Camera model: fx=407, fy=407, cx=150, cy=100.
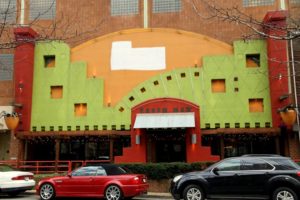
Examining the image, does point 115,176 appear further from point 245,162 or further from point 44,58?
point 44,58

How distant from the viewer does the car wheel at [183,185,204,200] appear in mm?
13898

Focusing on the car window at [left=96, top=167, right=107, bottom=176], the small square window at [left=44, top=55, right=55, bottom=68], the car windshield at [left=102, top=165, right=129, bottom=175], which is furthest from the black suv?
the small square window at [left=44, top=55, right=55, bottom=68]

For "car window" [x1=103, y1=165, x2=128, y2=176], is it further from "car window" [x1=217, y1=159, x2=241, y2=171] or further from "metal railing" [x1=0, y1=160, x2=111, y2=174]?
"metal railing" [x1=0, y1=160, x2=111, y2=174]

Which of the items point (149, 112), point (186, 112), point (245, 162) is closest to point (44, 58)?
point (149, 112)

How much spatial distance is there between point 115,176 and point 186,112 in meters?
9.55

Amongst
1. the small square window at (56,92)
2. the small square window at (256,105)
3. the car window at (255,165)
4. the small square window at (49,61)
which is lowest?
the car window at (255,165)

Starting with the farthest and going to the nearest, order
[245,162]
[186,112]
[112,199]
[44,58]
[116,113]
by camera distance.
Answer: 1. [44,58]
2. [116,113]
3. [186,112]
4. [112,199]
5. [245,162]

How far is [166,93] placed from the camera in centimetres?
2619

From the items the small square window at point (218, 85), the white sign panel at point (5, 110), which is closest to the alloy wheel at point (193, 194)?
the small square window at point (218, 85)

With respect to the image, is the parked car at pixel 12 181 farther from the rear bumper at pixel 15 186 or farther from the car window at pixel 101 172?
the car window at pixel 101 172

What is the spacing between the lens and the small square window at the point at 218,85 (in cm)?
2620

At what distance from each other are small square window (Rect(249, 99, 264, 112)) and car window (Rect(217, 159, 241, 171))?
1226 centimetres

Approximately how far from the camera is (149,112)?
24.7 m

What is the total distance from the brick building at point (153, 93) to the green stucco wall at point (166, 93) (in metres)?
0.06
